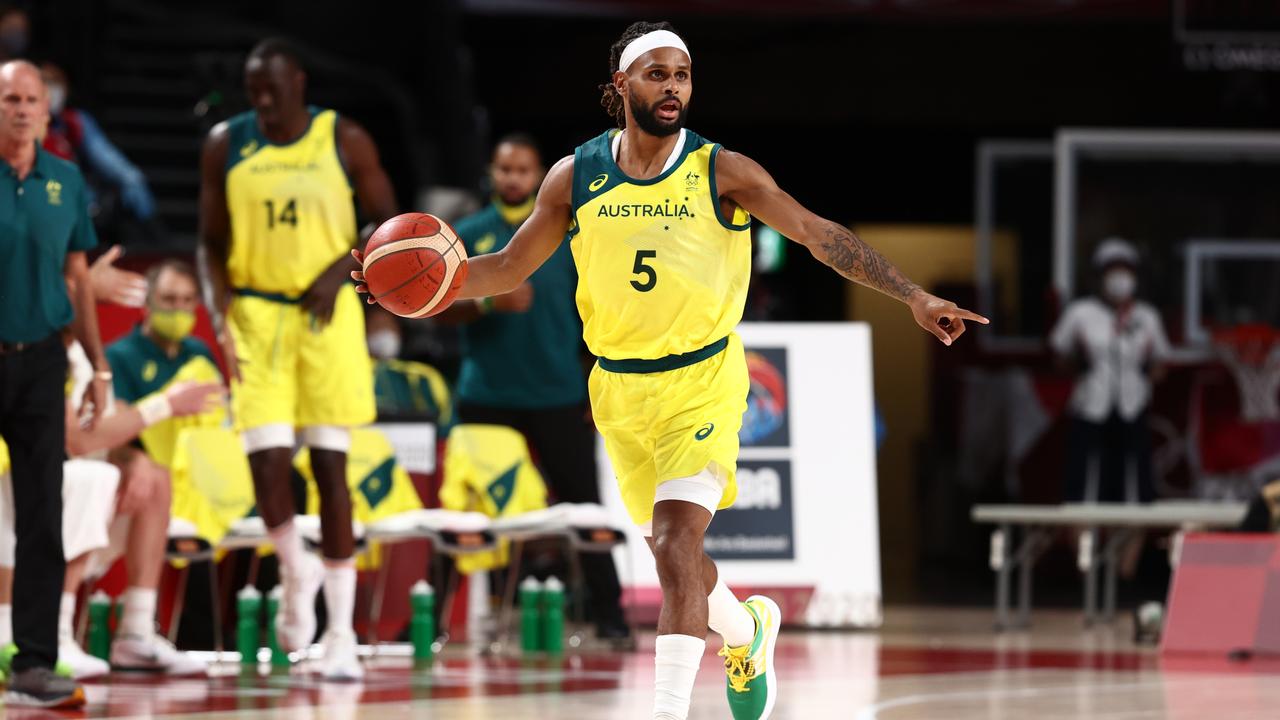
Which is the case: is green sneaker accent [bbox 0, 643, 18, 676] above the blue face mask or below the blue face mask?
below

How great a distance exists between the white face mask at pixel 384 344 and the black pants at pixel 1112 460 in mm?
5891

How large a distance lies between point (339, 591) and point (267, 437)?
709 millimetres

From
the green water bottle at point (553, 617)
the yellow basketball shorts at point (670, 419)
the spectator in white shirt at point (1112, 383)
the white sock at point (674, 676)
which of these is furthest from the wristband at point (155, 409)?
the spectator in white shirt at point (1112, 383)

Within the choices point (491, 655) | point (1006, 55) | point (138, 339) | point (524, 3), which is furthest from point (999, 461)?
point (138, 339)

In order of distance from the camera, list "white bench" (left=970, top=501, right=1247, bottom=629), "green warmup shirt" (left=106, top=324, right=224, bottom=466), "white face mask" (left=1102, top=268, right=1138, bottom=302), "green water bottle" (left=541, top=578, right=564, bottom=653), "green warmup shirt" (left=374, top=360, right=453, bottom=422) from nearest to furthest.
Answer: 1. "green warmup shirt" (left=106, top=324, right=224, bottom=466)
2. "green water bottle" (left=541, top=578, right=564, bottom=653)
3. "white bench" (left=970, top=501, right=1247, bottom=629)
4. "green warmup shirt" (left=374, top=360, right=453, bottom=422)
5. "white face mask" (left=1102, top=268, right=1138, bottom=302)

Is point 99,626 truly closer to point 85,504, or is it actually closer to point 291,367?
point 85,504

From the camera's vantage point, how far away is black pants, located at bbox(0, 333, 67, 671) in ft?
23.5

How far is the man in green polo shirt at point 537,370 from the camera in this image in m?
10.0

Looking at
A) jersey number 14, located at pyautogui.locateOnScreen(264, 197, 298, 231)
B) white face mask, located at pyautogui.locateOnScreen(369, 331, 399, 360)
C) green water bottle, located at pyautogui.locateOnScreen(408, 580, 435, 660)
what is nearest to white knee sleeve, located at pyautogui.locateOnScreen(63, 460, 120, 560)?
jersey number 14, located at pyautogui.locateOnScreen(264, 197, 298, 231)

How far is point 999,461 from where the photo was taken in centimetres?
1781

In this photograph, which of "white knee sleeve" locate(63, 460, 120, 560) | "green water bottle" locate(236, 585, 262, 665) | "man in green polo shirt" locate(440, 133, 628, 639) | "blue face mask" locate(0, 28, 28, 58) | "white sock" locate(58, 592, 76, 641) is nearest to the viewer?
"white knee sleeve" locate(63, 460, 120, 560)

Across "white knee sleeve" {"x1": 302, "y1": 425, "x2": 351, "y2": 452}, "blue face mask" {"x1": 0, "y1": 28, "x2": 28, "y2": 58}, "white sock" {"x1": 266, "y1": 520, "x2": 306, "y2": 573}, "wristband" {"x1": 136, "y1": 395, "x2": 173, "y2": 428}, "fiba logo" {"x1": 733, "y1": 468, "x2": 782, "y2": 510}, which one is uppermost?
"blue face mask" {"x1": 0, "y1": 28, "x2": 28, "y2": 58}

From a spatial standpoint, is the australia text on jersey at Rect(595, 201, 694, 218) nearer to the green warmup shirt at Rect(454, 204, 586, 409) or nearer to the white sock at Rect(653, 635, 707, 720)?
the white sock at Rect(653, 635, 707, 720)

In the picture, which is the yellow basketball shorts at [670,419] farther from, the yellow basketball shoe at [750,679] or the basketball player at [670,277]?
the yellow basketball shoe at [750,679]
